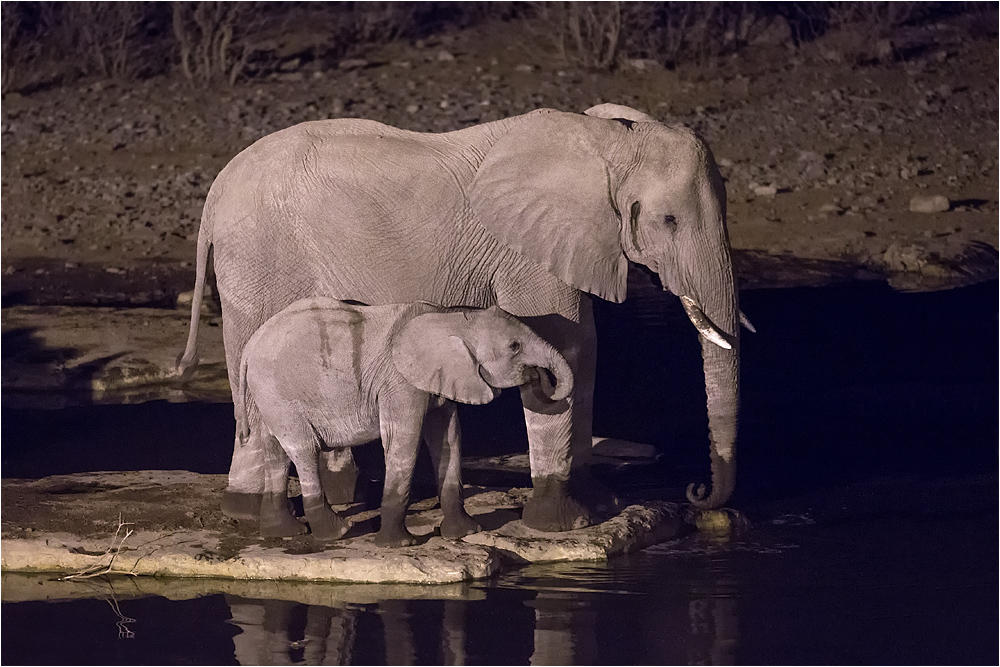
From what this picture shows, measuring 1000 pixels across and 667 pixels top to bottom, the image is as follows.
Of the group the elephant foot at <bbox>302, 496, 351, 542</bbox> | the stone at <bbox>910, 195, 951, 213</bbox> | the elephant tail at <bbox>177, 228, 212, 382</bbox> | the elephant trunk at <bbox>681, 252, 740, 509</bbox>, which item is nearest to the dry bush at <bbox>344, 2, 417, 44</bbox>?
the stone at <bbox>910, 195, 951, 213</bbox>

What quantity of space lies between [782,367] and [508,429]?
206cm

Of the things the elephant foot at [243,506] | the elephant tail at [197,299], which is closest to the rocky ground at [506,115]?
the elephant tail at [197,299]

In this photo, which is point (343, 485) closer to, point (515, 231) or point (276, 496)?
point (276, 496)

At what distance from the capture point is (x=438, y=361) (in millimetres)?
6371

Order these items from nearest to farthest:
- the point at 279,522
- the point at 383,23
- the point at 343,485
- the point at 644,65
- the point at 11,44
Result: the point at 279,522
the point at 343,485
the point at 644,65
the point at 11,44
the point at 383,23

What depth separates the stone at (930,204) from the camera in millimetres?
13461

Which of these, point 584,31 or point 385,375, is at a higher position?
point 584,31

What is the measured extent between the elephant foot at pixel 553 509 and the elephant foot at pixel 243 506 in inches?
42.8

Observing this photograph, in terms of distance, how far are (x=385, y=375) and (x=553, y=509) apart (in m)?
0.92

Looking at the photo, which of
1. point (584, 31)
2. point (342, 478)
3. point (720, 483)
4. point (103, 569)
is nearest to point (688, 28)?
point (584, 31)

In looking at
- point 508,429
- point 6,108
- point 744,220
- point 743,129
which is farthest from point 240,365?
point 6,108

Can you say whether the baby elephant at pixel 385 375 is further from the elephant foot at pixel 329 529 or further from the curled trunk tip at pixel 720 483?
the curled trunk tip at pixel 720 483

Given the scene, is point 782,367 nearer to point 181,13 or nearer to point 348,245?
point 348,245

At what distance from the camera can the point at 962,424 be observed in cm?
899
